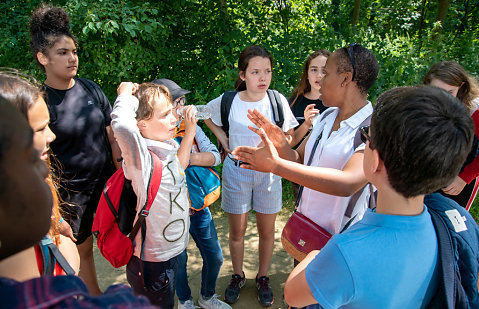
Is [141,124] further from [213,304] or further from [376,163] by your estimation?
[213,304]

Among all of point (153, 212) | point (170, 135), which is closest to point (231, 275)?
point (153, 212)

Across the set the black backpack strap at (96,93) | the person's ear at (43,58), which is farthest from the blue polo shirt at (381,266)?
the person's ear at (43,58)

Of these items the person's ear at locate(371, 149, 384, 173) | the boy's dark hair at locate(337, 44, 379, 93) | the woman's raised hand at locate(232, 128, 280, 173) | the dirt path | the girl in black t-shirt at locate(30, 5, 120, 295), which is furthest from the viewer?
the dirt path

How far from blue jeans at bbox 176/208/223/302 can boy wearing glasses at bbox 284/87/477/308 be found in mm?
1486

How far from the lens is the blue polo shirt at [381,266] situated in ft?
3.35

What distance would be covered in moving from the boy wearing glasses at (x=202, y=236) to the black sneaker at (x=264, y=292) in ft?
1.00

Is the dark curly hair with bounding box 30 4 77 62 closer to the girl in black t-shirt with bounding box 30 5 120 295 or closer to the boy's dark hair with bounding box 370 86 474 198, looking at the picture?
the girl in black t-shirt with bounding box 30 5 120 295

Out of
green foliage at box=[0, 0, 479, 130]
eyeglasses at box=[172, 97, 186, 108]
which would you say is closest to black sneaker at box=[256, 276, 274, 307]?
eyeglasses at box=[172, 97, 186, 108]

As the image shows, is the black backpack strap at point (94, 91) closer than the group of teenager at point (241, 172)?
No

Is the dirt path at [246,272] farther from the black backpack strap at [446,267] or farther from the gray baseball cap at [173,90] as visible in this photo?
the black backpack strap at [446,267]

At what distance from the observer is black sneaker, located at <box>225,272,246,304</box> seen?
285 cm

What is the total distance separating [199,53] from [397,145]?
460 cm

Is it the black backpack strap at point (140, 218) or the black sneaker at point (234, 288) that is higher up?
the black backpack strap at point (140, 218)

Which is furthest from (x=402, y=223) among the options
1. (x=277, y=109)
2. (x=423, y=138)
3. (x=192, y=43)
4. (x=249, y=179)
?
(x=192, y=43)
